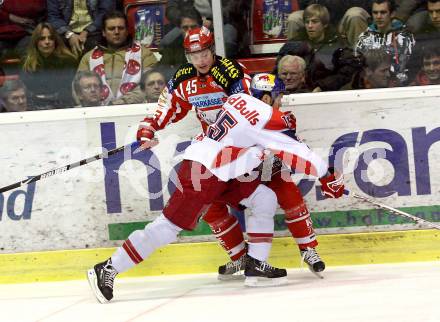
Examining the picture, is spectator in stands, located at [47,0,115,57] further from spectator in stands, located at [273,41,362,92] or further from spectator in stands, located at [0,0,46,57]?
spectator in stands, located at [273,41,362,92]

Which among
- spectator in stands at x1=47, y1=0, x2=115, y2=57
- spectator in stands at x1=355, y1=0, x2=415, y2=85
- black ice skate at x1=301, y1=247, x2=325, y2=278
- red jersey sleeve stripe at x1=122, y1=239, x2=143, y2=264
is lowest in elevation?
black ice skate at x1=301, y1=247, x2=325, y2=278

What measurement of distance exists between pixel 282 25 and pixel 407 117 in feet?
2.83

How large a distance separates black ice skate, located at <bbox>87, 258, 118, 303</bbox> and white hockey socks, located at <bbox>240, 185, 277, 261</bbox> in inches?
28.5

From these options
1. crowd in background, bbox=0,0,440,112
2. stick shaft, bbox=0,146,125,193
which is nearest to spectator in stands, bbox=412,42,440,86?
crowd in background, bbox=0,0,440,112

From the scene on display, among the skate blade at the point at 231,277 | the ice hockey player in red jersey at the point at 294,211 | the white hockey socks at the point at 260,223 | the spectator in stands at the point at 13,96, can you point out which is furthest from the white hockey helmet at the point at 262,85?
the spectator in stands at the point at 13,96

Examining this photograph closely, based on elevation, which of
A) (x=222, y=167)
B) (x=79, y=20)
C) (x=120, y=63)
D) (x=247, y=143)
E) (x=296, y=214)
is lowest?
(x=296, y=214)

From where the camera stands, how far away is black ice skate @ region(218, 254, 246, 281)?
5.37m

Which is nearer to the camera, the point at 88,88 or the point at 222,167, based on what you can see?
the point at 222,167

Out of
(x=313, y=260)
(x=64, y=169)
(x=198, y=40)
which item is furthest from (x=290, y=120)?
(x=64, y=169)

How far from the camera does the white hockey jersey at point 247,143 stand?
4790 millimetres

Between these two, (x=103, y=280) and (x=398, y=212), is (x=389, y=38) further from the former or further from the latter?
(x=103, y=280)

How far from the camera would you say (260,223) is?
504cm

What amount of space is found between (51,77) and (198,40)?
3.35 ft

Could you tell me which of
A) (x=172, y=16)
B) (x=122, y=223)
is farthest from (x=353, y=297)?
(x=172, y=16)
